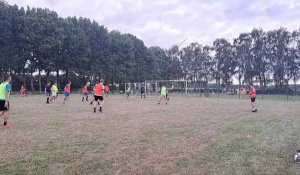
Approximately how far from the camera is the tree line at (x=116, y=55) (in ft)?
175

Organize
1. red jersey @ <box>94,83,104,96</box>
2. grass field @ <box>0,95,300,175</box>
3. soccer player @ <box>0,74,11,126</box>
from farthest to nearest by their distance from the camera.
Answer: red jersey @ <box>94,83,104,96</box>
soccer player @ <box>0,74,11,126</box>
grass field @ <box>0,95,300,175</box>

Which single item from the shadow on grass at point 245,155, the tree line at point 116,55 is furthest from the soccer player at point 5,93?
the tree line at point 116,55

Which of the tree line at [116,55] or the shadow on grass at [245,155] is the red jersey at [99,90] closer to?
the shadow on grass at [245,155]

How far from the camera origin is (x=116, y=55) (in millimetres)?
70125

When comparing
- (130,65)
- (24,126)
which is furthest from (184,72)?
(24,126)

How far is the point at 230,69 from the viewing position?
78.7 m

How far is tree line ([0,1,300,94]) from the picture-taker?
5344 centimetres

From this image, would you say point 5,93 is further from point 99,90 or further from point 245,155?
point 245,155

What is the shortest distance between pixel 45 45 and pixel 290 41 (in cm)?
4978

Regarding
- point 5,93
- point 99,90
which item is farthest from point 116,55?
point 5,93

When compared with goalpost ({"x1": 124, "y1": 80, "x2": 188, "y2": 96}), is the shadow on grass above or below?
below

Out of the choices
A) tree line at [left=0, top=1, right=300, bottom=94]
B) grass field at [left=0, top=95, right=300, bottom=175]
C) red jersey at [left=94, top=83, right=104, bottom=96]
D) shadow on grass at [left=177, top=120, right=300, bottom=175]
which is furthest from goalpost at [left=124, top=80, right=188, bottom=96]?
shadow on grass at [left=177, top=120, right=300, bottom=175]

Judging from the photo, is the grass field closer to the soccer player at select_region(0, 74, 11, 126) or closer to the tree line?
the soccer player at select_region(0, 74, 11, 126)

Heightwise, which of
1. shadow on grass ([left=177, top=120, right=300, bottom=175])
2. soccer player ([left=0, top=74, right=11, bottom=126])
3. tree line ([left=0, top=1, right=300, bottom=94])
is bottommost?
shadow on grass ([left=177, top=120, right=300, bottom=175])
